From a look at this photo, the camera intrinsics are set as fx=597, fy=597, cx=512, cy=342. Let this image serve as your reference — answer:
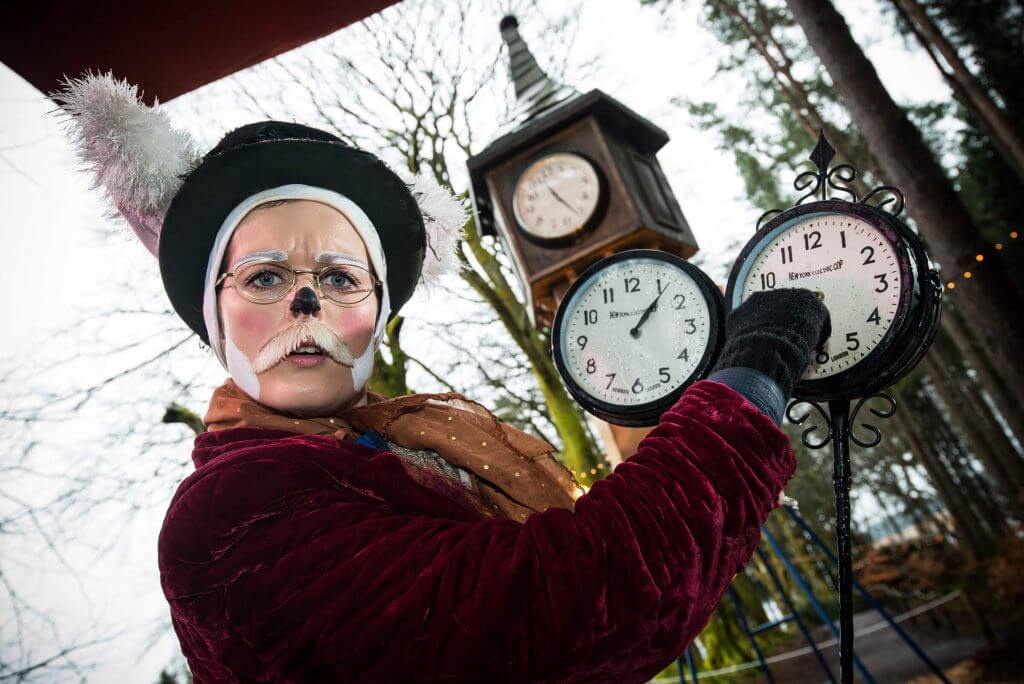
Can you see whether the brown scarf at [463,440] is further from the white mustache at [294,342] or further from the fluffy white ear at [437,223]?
the fluffy white ear at [437,223]

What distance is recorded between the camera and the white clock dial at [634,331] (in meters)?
1.64

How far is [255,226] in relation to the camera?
1.65 meters

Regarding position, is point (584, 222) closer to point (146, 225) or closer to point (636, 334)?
point (636, 334)

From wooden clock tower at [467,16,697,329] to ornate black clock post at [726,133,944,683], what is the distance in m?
0.89

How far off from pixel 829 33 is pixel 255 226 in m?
5.05

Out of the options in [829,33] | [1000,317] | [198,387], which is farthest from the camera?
[198,387]

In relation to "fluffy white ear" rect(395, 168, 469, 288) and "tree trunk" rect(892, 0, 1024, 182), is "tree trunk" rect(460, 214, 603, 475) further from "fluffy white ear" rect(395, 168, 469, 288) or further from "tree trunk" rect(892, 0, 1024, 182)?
"tree trunk" rect(892, 0, 1024, 182)

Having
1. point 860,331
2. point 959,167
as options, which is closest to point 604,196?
point 860,331

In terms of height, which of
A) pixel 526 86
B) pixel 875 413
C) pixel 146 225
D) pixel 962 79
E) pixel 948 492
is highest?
→ pixel 962 79

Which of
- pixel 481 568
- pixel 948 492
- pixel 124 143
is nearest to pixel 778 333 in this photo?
pixel 481 568

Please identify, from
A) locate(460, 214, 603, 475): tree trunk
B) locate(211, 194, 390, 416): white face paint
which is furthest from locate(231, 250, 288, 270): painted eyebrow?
locate(460, 214, 603, 475): tree trunk

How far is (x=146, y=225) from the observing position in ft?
6.11

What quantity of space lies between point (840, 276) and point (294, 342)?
1342mm

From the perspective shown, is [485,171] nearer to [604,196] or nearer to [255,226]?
[604,196]
